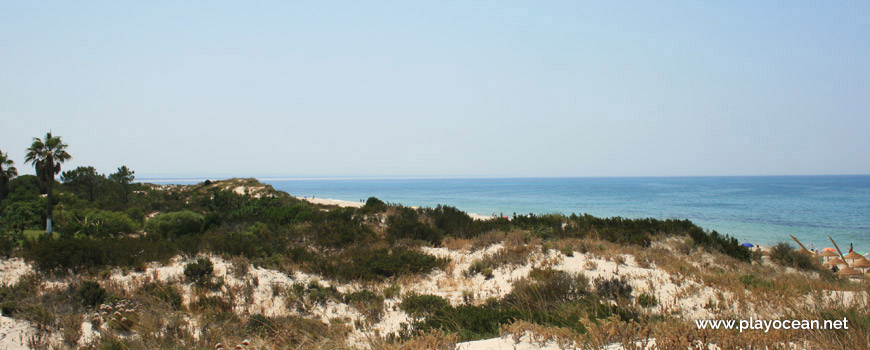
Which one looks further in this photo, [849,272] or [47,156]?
[47,156]

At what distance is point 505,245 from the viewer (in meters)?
13.8

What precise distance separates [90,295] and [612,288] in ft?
37.1

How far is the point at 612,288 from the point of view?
9109mm

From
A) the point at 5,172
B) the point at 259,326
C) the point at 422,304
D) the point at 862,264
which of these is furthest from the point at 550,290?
the point at 5,172

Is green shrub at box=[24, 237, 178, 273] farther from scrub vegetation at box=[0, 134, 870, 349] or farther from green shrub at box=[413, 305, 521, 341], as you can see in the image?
green shrub at box=[413, 305, 521, 341]

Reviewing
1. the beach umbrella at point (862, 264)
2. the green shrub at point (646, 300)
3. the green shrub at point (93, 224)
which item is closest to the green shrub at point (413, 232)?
the green shrub at point (646, 300)

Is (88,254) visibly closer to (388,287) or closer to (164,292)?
(164,292)

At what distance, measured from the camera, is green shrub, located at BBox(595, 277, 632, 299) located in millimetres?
8844

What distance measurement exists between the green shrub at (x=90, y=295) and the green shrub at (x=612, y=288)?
35.1 ft

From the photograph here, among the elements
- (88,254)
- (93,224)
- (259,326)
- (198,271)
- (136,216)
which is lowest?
(136,216)

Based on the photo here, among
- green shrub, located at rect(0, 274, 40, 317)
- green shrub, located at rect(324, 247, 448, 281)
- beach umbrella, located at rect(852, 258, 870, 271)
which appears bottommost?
beach umbrella, located at rect(852, 258, 870, 271)

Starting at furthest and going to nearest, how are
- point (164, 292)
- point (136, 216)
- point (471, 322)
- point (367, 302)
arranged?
point (136, 216) → point (367, 302) → point (164, 292) → point (471, 322)

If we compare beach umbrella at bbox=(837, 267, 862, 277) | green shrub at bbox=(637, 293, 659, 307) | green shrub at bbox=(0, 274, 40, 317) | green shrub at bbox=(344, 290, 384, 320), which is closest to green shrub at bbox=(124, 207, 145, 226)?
green shrub at bbox=(0, 274, 40, 317)

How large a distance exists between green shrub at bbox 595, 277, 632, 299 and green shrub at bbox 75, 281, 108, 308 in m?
10.7
